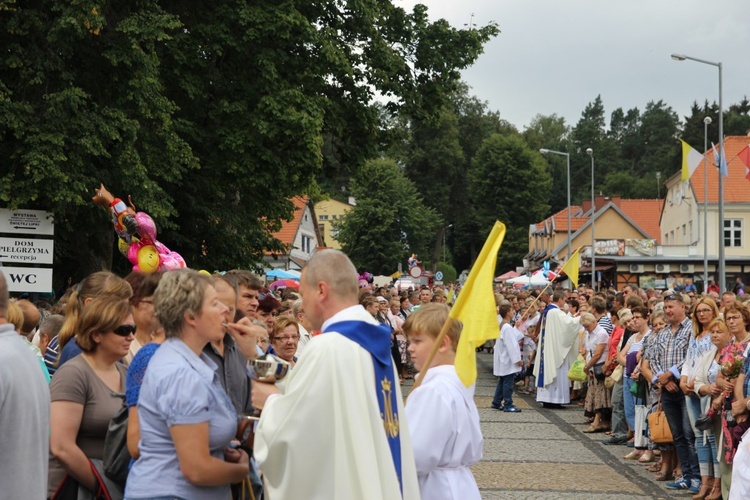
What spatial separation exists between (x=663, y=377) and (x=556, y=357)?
8048mm

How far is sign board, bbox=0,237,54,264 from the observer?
57.6 feet

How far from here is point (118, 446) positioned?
464 centimetres

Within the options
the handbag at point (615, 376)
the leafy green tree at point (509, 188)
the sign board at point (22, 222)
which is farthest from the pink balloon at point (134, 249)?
the leafy green tree at point (509, 188)

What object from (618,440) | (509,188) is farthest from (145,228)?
(509,188)

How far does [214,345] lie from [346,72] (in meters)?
18.1

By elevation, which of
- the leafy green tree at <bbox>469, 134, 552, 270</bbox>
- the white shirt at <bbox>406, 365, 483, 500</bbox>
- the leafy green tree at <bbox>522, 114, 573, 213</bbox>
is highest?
the leafy green tree at <bbox>522, 114, 573, 213</bbox>

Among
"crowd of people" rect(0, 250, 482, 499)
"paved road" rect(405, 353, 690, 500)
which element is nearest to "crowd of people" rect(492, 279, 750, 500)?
"paved road" rect(405, 353, 690, 500)

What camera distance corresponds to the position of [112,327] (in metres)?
5.25

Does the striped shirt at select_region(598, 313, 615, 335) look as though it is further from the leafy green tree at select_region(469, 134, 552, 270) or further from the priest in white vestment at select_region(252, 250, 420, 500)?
the leafy green tree at select_region(469, 134, 552, 270)

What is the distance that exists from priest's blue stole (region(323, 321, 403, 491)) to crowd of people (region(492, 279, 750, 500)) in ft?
13.4

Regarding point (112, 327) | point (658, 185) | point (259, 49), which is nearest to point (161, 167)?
point (259, 49)

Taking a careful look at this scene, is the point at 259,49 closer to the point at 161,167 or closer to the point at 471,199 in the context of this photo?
the point at 161,167

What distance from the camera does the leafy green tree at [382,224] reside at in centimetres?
7162

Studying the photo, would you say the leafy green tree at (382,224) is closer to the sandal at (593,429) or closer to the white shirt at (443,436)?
the sandal at (593,429)
